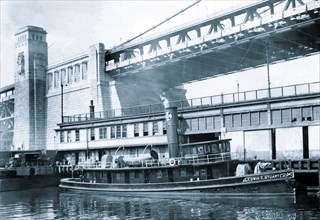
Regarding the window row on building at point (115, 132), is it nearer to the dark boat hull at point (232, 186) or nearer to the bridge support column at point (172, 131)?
the bridge support column at point (172, 131)

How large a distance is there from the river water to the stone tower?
37755 millimetres

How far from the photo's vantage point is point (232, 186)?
25453mm

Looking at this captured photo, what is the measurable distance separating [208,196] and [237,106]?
10.2 m

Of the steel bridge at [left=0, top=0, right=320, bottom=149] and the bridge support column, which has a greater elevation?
the steel bridge at [left=0, top=0, right=320, bottom=149]

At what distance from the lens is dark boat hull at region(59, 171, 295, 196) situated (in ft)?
78.5

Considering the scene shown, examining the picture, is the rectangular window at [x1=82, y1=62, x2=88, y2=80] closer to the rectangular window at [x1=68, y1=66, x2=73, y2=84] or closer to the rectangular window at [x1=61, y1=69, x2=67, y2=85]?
the rectangular window at [x1=68, y1=66, x2=73, y2=84]

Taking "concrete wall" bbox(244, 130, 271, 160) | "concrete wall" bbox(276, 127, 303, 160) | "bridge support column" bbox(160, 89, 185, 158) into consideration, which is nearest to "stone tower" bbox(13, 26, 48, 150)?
"bridge support column" bbox(160, 89, 185, 158)

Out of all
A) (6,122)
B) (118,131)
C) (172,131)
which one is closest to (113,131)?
(118,131)

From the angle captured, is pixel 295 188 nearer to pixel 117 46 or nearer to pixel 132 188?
pixel 132 188

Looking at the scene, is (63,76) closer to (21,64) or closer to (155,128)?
(21,64)

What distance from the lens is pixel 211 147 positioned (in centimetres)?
2811

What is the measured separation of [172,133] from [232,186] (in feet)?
21.8

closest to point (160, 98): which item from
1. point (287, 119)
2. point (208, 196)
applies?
point (287, 119)

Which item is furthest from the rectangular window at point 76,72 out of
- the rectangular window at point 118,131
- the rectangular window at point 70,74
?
the rectangular window at point 118,131
